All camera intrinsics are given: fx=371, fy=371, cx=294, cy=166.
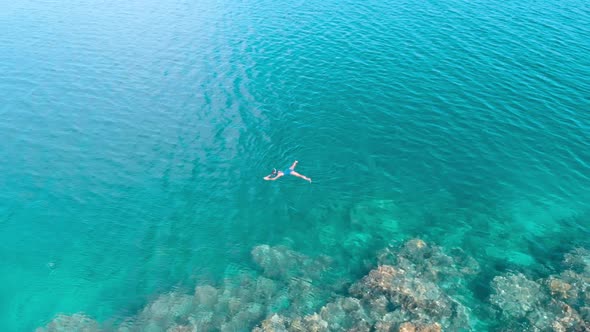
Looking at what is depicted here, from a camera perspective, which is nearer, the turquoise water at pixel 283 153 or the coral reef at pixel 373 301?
the coral reef at pixel 373 301

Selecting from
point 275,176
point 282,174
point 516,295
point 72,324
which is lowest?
point 72,324

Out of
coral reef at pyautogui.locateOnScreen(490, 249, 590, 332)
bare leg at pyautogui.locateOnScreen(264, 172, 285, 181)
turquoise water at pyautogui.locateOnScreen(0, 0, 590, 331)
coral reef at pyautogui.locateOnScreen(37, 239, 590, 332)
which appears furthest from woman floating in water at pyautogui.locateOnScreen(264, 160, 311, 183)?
coral reef at pyautogui.locateOnScreen(490, 249, 590, 332)

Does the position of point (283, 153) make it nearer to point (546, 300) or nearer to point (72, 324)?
point (72, 324)

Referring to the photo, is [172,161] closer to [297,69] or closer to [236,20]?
[297,69]

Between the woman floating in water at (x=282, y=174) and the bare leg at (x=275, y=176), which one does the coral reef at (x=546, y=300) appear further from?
the bare leg at (x=275, y=176)

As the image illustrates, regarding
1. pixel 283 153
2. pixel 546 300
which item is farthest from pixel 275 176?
Answer: pixel 546 300

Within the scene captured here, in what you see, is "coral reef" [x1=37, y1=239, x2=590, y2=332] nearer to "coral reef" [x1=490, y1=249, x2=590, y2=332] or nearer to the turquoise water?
"coral reef" [x1=490, y1=249, x2=590, y2=332]

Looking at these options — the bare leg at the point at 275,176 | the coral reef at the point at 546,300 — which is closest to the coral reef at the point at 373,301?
the coral reef at the point at 546,300

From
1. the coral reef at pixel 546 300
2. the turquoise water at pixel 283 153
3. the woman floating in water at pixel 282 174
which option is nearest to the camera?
the coral reef at pixel 546 300
